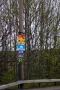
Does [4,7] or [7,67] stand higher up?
[4,7]

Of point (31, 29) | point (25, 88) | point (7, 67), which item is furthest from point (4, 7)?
point (25, 88)

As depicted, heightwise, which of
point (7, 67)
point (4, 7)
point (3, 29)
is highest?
point (4, 7)

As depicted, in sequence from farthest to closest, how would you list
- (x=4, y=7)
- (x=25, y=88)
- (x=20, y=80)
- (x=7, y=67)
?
1. (x=4, y=7)
2. (x=7, y=67)
3. (x=25, y=88)
4. (x=20, y=80)

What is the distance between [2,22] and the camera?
24281 millimetres

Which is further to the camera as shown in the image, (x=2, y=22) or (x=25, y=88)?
(x=2, y=22)

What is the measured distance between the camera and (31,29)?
1047 inches

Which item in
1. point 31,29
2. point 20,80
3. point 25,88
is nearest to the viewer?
point 20,80

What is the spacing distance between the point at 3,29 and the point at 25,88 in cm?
634

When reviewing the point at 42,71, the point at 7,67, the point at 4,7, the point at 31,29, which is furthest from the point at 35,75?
the point at 4,7

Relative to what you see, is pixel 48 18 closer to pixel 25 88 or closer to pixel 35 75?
pixel 35 75

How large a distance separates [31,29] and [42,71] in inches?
149

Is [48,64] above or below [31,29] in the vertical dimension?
below

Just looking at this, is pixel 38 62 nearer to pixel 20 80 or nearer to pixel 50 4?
pixel 50 4

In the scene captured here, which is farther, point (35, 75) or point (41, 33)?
point (41, 33)
